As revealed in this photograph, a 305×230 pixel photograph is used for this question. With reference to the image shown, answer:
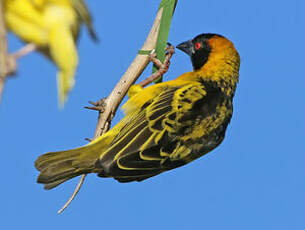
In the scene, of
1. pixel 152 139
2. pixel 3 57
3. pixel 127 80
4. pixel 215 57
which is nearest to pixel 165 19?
pixel 127 80

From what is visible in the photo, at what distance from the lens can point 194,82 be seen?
2535mm

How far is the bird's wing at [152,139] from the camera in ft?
6.63

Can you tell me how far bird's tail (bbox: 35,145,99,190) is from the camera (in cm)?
194

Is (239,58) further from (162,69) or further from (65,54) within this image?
(65,54)

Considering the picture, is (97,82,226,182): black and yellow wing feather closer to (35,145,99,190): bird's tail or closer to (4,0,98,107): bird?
(35,145,99,190): bird's tail

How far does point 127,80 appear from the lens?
164 cm

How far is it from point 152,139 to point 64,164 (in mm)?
426

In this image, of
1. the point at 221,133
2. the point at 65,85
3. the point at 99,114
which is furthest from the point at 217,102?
the point at 65,85

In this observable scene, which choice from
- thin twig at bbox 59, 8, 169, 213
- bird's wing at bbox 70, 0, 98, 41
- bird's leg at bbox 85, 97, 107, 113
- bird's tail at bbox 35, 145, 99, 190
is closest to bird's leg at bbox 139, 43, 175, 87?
thin twig at bbox 59, 8, 169, 213

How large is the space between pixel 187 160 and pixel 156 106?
32cm

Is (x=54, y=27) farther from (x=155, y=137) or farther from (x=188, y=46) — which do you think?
(x=188, y=46)

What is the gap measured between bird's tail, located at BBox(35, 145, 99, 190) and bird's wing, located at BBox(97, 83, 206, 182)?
0.36 feet

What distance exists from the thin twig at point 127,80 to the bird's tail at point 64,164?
253 millimetres

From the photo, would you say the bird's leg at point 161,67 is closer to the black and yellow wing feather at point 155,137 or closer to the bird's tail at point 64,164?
the black and yellow wing feather at point 155,137
